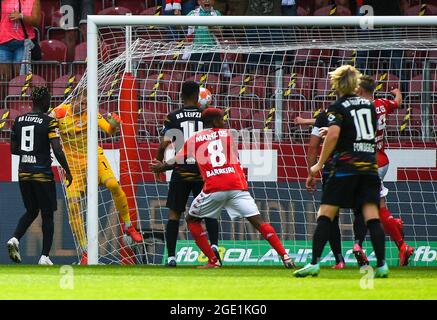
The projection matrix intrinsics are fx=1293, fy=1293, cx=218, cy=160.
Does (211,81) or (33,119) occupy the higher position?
(211,81)

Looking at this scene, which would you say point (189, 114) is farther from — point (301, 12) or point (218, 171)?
point (301, 12)

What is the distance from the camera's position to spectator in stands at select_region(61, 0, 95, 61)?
696 inches

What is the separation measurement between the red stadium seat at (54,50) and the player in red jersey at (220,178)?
17.2ft

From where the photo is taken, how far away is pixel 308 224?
15.4 meters

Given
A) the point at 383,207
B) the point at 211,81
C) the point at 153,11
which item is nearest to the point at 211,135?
the point at 383,207

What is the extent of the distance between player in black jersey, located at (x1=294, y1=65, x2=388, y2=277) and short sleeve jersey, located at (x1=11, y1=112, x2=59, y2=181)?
393 cm

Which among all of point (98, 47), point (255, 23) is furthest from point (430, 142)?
point (98, 47)

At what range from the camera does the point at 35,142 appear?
45.7 feet

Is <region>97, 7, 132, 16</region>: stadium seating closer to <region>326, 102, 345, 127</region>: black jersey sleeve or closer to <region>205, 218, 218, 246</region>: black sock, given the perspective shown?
<region>205, 218, 218, 246</region>: black sock

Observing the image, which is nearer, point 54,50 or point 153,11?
point 54,50

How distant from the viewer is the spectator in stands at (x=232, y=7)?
1750 centimetres

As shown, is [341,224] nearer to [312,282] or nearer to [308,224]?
[308,224]

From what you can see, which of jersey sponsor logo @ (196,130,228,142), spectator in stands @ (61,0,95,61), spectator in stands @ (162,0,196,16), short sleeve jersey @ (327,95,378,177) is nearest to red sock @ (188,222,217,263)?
jersey sponsor logo @ (196,130,228,142)

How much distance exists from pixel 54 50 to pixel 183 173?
4.99m
